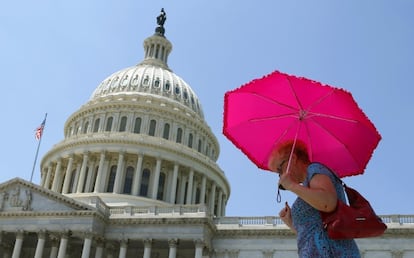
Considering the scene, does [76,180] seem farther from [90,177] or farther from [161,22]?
[161,22]

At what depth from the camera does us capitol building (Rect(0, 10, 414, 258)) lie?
51.8m

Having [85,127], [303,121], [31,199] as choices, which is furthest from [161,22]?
[303,121]

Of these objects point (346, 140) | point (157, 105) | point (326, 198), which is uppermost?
point (157, 105)

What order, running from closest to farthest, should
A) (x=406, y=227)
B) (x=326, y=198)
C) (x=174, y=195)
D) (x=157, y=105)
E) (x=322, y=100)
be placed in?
1. (x=326, y=198)
2. (x=322, y=100)
3. (x=406, y=227)
4. (x=174, y=195)
5. (x=157, y=105)

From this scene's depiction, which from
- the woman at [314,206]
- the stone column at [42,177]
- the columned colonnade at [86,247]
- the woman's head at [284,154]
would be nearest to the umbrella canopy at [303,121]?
the woman's head at [284,154]

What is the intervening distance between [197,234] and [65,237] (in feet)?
43.5

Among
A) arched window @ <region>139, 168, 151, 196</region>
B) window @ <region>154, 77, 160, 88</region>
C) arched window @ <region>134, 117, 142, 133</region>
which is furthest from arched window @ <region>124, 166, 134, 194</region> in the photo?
window @ <region>154, 77, 160, 88</region>

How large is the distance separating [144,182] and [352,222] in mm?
66903

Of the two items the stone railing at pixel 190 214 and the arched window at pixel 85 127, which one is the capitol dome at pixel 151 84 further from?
the stone railing at pixel 190 214

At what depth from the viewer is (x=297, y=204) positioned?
19.0ft

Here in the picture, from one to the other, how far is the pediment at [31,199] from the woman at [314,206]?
4914cm

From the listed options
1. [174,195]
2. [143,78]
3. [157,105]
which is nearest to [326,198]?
[174,195]

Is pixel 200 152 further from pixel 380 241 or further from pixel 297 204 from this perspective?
pixel 297 204

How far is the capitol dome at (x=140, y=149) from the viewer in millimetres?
70062
